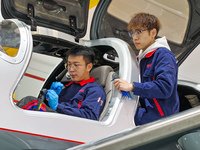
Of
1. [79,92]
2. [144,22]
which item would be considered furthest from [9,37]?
[144,22]

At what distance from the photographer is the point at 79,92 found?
2.17 metres

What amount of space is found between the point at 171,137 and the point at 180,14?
3.03 metres

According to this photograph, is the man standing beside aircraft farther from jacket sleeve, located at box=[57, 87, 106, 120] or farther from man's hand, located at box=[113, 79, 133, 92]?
jacket sleeve, located at box=[57, 87, 106, 120]

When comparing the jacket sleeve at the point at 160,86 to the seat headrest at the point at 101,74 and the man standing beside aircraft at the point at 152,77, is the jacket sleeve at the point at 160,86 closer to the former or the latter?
the man standing beside aircraft at the point at 152,77

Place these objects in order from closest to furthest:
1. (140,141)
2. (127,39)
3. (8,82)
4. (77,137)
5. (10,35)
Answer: (140,141) → (8,82) → (77,137) → (10,35) → (127,39)

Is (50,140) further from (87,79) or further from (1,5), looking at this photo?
(1,5)

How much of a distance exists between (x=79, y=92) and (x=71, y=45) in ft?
1.98

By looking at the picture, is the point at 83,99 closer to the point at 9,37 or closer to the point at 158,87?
the point at 158,87

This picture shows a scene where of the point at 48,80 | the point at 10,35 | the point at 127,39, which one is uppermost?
the point at 10,35

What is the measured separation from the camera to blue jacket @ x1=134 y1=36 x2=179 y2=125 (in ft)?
6.33

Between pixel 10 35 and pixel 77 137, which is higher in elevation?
pixel 10 35

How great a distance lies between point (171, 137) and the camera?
0.90 m

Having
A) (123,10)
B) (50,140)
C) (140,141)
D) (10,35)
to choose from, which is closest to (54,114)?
(50,140)

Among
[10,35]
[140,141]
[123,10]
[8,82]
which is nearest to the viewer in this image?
[140,141]
